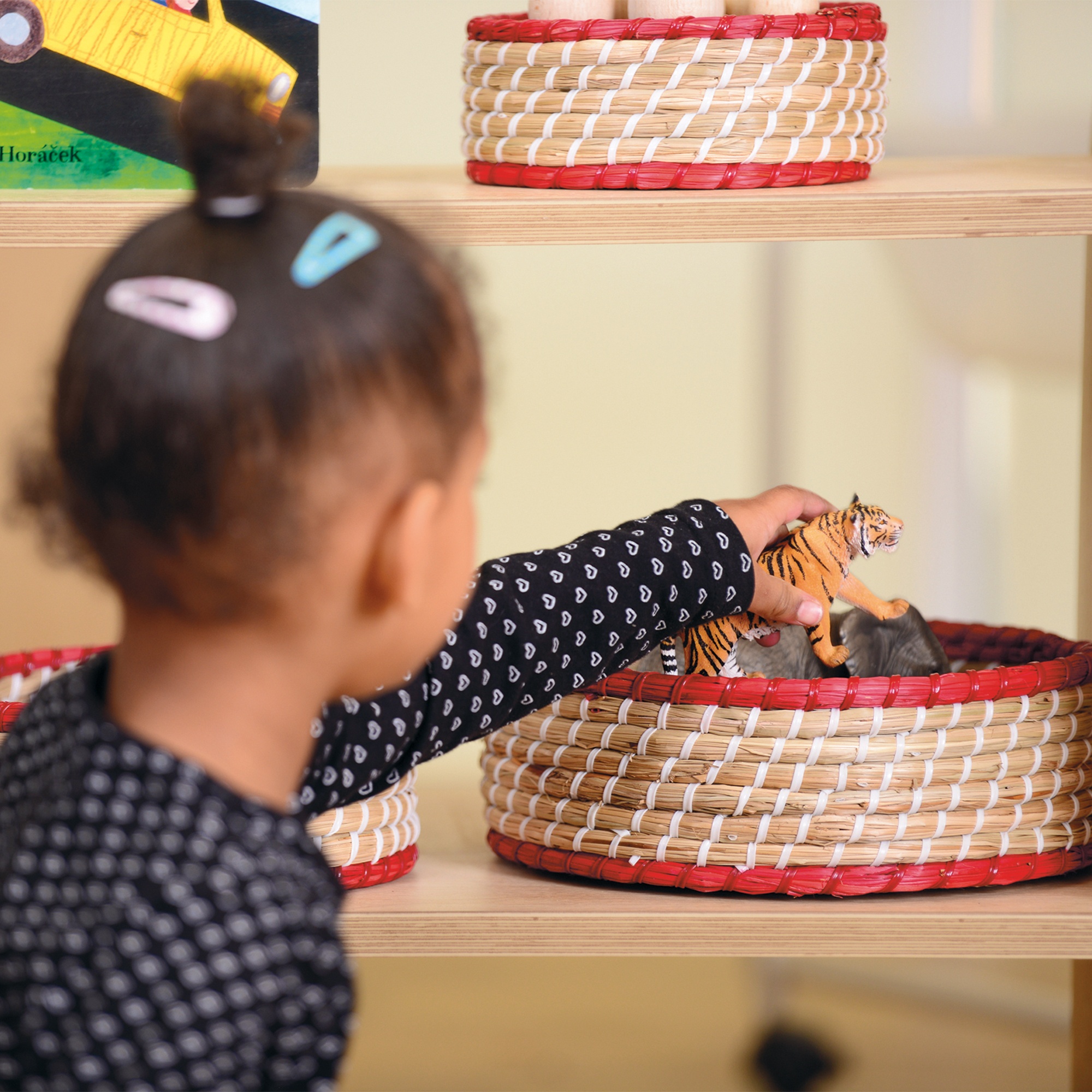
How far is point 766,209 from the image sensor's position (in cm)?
85

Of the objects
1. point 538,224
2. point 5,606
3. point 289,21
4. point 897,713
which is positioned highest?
point 289,21

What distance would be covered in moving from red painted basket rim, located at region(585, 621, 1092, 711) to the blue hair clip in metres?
0.45

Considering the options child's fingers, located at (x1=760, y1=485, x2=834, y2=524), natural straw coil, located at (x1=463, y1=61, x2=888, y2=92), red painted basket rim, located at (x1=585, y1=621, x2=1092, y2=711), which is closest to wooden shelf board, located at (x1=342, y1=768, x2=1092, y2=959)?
red painted basket rim, located at (x1=585, y1=621, x2=1092, y2=711)

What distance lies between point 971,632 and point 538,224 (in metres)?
0.48

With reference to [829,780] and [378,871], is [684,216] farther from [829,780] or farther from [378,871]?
[378,871]

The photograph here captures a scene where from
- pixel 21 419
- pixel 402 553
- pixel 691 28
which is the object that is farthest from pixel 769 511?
pixel 21 419

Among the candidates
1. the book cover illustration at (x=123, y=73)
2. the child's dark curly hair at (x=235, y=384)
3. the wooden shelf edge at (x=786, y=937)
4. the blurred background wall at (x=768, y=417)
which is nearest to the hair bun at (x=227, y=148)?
the child's dark curly hair at (x=235, y=384)

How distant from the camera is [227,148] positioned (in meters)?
0.49

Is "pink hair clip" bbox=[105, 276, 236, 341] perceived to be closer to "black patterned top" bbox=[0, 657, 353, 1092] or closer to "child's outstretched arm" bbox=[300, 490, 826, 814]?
"black patterned top" bbox=[0, 657, 353, 1092]

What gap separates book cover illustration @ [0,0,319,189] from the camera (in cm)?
89

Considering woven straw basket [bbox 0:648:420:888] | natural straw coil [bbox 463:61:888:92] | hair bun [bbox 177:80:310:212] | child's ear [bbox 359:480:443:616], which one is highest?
natural straw coil [bbox 463:61:888:92]

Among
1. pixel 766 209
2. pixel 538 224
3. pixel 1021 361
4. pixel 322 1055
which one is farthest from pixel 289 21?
pixel 1021 361

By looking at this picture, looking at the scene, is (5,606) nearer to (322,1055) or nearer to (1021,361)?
(1021,361)

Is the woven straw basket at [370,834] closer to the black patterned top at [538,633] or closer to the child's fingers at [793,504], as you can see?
the black patterned top at [538,633]
